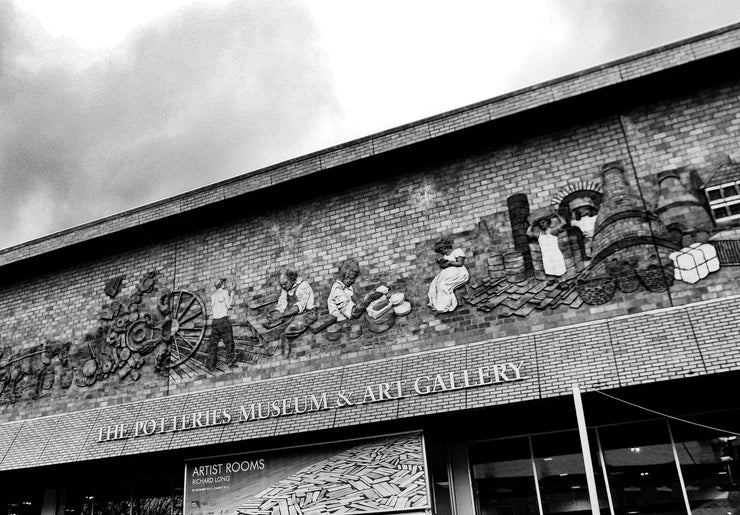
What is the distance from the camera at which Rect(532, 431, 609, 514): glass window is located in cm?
1088

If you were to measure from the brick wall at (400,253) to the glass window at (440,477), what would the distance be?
51.6 inches

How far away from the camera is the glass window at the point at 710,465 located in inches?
398

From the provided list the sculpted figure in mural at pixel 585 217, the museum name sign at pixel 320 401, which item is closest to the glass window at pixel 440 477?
the museum name sign at pixel 320 401

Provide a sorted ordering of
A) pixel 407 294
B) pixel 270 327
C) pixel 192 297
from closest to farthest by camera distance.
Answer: pixel 407 294 → pixel 270 327 → pixel 192 297

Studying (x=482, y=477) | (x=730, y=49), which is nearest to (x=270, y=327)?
(x=482, y=477)

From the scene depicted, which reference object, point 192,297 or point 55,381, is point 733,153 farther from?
point 55,381

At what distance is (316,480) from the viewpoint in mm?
11688

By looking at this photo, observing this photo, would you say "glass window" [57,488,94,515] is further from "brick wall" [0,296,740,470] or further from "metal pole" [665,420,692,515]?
"metal pole" [665,420,692,515]

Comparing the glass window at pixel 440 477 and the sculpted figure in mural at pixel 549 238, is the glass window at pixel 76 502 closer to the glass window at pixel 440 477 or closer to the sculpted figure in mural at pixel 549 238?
the glass window at pixel 440 477

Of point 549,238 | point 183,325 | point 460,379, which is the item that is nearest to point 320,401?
point 460,379

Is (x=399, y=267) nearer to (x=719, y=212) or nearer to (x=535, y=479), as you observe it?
(x=535, y=479)

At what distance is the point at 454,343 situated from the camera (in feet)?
38.7

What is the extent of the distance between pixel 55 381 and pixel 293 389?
694cm

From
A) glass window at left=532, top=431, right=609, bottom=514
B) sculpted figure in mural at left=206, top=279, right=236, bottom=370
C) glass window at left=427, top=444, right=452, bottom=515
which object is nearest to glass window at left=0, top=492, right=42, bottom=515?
sculpted figure in mural at left=206, top=279, right=236, bottom=370
